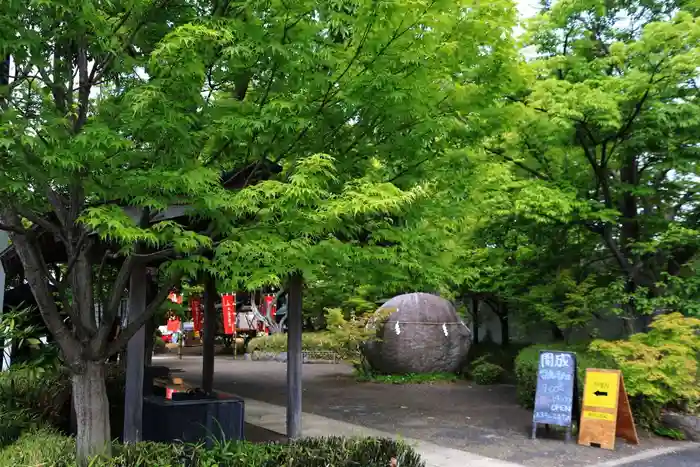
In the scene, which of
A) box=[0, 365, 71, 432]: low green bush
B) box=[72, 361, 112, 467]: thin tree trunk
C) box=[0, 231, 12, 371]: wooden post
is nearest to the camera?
box=[72, 361, 112, 467]: thin tree trunk

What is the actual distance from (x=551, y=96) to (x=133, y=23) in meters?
8.44

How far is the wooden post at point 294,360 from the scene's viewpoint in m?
8.76

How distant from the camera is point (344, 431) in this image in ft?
33.1

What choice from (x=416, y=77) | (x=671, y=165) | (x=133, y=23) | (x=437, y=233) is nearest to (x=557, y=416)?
(x=437, y=233)

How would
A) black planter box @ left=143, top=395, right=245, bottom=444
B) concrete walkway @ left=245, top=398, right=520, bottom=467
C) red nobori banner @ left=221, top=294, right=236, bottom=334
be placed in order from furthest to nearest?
red nobori banner @ left=221, top=294, right=236, bottom=334
concrete walkway @ left=245, top=398, right=520, bottom=467
black planter box @ left=143, top=395, right=245, bottom=444

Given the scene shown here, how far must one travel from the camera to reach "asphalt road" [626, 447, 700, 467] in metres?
8.37

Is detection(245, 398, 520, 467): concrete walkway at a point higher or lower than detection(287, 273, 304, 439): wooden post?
lower

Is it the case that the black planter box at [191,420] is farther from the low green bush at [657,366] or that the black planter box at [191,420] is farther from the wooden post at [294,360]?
the low green bush at [657,366]

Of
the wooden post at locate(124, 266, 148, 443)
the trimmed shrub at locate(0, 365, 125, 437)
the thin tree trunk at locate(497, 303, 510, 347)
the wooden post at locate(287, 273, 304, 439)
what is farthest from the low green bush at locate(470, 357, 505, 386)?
the wooden post at locate(124, 266, 148, 443)

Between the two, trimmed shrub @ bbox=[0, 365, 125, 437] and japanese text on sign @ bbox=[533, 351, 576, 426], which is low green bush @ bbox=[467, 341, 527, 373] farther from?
trimmed shrub @ bbox=[0, 365, 125, 437]

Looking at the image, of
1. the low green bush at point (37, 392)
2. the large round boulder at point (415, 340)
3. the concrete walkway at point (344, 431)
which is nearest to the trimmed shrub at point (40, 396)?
the low green bush at point (37, 392)

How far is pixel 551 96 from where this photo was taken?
1141 centimetres

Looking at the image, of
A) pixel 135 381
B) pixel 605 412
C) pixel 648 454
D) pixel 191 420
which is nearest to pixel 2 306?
pixel 135 381

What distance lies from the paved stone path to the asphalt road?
1.08ft
